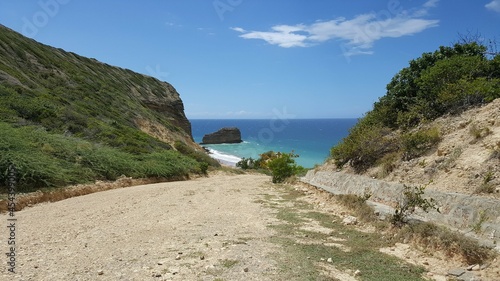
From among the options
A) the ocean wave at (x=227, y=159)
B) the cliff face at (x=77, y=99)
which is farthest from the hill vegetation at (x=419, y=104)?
the ocean wave at (x=227, y=159)

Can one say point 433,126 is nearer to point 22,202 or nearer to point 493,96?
point 493,96

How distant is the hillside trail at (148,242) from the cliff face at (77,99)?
566 inches

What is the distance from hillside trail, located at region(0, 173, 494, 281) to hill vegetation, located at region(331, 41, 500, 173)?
3093mm

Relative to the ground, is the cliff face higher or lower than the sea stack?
higher

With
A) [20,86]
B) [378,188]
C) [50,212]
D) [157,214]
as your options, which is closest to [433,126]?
[378,188]

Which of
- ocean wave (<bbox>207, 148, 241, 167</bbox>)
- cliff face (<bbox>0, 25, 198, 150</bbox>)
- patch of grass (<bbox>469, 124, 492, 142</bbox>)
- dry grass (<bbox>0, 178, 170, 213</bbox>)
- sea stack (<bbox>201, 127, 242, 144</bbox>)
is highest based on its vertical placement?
cliff face (<bbox>0, 25, 198, 150</bbox>)

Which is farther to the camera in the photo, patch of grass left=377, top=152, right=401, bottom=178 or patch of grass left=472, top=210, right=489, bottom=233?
patch of grass left=377, top=152, right=401, bottom=178

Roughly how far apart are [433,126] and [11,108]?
24902mm

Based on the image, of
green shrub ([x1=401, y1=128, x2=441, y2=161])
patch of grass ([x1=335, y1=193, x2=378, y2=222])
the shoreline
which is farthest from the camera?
the shoreline

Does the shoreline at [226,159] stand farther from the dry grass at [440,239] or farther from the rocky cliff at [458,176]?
the dry grass at [440,239]

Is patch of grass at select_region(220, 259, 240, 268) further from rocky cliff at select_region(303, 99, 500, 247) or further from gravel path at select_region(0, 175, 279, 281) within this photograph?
rocky cliff at select_region(303, 99, 500, 247)

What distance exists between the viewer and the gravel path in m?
6.01

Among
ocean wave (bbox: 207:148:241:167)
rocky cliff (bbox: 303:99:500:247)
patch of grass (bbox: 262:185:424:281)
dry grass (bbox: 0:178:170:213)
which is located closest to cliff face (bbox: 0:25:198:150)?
dry grass (bbox: 0:178:170:213)

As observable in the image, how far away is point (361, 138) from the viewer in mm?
14633
